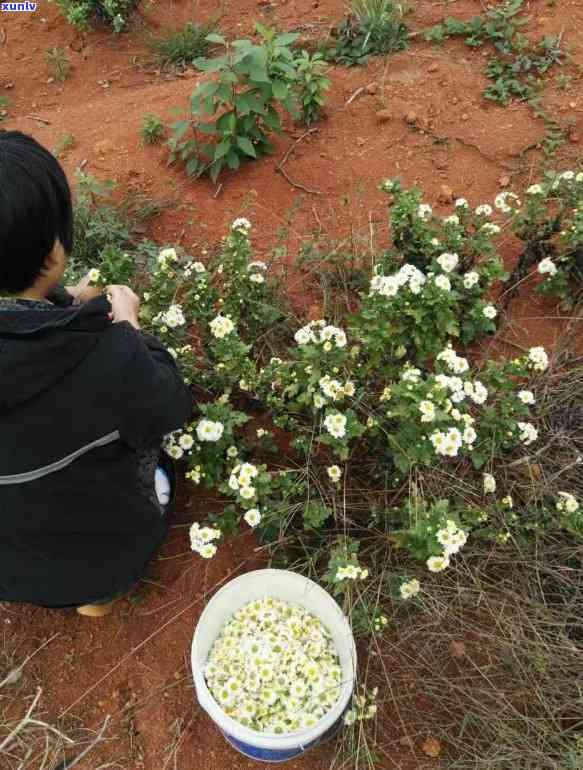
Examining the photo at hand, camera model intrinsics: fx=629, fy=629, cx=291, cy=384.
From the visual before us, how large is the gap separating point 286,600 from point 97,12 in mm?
4793

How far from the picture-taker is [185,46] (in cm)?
440

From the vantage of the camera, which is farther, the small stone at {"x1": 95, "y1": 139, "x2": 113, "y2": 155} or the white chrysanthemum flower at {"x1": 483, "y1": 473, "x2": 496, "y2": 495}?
the small stone at {"x1": 95, "y1": 139, "x2": 113, "y2": 155}

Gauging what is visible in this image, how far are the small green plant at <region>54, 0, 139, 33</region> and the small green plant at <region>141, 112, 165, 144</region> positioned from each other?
5.53 ft

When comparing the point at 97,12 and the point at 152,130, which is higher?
the point at 97,12

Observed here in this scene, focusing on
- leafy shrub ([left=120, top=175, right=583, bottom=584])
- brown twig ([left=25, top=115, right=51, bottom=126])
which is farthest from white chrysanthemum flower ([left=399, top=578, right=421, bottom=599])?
brown twig ([left=25, top=115, right=51, bottom=126])

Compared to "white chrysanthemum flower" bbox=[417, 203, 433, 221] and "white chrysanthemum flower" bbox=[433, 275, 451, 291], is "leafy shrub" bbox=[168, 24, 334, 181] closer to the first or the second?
"white chrysanthemum flower" bbox=[417, 203, 433, 221]

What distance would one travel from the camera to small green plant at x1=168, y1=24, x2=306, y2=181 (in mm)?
Result: 2965

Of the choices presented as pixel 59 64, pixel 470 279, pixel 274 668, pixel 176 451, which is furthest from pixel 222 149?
pixel 274 668

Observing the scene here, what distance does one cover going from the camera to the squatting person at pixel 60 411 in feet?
4.34

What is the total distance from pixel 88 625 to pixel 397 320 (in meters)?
1.52

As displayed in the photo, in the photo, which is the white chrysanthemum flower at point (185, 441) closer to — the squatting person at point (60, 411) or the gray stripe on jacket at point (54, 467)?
the squatting person at point (60, 411)
